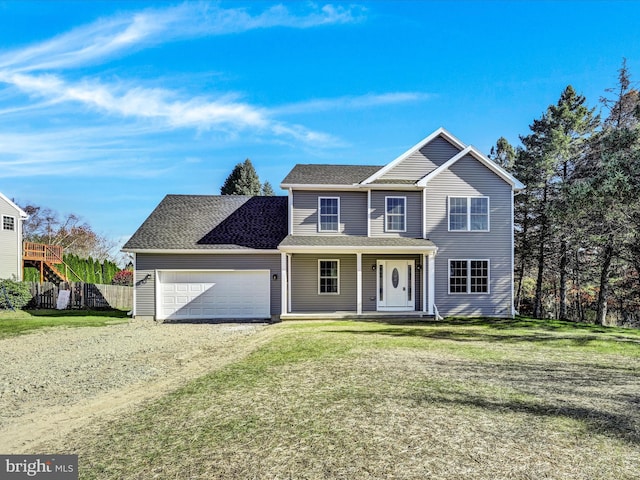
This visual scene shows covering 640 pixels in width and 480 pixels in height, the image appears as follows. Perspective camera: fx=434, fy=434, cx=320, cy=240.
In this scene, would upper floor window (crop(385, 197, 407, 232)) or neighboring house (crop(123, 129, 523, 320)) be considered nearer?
neighboring house (crop(123, 129, 523, 320))

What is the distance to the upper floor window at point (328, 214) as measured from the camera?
1948 cm

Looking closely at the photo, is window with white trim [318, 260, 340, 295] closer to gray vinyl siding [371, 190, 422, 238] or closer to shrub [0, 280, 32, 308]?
gray vinyl siding [371, 190, 422, 238]

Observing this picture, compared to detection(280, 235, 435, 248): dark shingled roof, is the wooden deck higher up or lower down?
lower down

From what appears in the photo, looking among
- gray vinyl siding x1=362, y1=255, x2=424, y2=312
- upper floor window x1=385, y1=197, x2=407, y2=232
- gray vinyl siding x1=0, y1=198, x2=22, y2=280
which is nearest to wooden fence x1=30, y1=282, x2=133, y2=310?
gray vinyl siding x1=0, y1=198, x2=22, y2=280

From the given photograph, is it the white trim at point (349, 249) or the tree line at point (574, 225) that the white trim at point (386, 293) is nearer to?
the white trim at point (349, 249)

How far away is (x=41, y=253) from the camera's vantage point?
1159 inches

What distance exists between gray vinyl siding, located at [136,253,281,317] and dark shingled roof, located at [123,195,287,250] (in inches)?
17.8

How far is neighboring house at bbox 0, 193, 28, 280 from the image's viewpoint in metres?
27.5

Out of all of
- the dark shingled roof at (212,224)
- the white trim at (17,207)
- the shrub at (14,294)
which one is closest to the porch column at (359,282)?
the dark shingled roof at (212,224)

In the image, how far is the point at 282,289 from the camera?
1806 cm

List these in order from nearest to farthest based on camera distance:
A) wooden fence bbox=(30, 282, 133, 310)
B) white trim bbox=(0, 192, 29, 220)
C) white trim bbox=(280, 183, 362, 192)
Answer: white trim bbox=(280, 183, 362, 192)
wooden fence bbox=(30, 282, 133, 310)
white trim bbox=(0, 192, 29, 220)

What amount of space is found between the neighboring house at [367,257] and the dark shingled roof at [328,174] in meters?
0.11

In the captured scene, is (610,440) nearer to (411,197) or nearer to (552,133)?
(411,197)

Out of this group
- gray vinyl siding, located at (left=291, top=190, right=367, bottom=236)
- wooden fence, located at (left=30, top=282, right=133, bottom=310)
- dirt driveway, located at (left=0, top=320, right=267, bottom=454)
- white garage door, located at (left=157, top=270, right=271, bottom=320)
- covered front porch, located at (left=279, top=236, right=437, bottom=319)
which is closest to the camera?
dirt driveway, located at (left=0, top=320, right=267, bottom=454)
